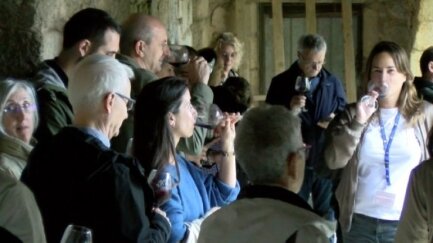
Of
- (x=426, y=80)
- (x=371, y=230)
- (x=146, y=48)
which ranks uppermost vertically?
(x=146, y=48)

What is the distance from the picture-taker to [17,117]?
3.68 metres

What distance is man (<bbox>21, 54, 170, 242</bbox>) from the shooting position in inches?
119

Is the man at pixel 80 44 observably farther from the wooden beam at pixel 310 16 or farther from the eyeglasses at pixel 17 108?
the wooden beam at pixel 310 16

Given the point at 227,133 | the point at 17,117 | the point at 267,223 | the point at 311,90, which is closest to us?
the point at 267,223

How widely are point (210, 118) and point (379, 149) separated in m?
0.88

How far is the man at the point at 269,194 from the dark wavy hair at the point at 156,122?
67cm

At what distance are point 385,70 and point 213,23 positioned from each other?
5708 mm

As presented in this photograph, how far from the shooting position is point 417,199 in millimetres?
3455

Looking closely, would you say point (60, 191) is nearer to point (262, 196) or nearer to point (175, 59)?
point (262, 196)

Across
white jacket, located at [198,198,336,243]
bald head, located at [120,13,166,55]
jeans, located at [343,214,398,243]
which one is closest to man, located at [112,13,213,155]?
bald head, located at [120,13,166,55]

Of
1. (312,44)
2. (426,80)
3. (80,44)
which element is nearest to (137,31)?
(80,44)

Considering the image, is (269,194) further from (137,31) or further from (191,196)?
(137,31)

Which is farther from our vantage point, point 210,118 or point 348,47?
point 348,47

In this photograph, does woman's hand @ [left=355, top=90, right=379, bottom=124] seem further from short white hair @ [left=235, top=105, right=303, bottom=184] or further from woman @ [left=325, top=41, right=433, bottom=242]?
short white hair @ [left=235, top=105, right=303, bottom=184]
